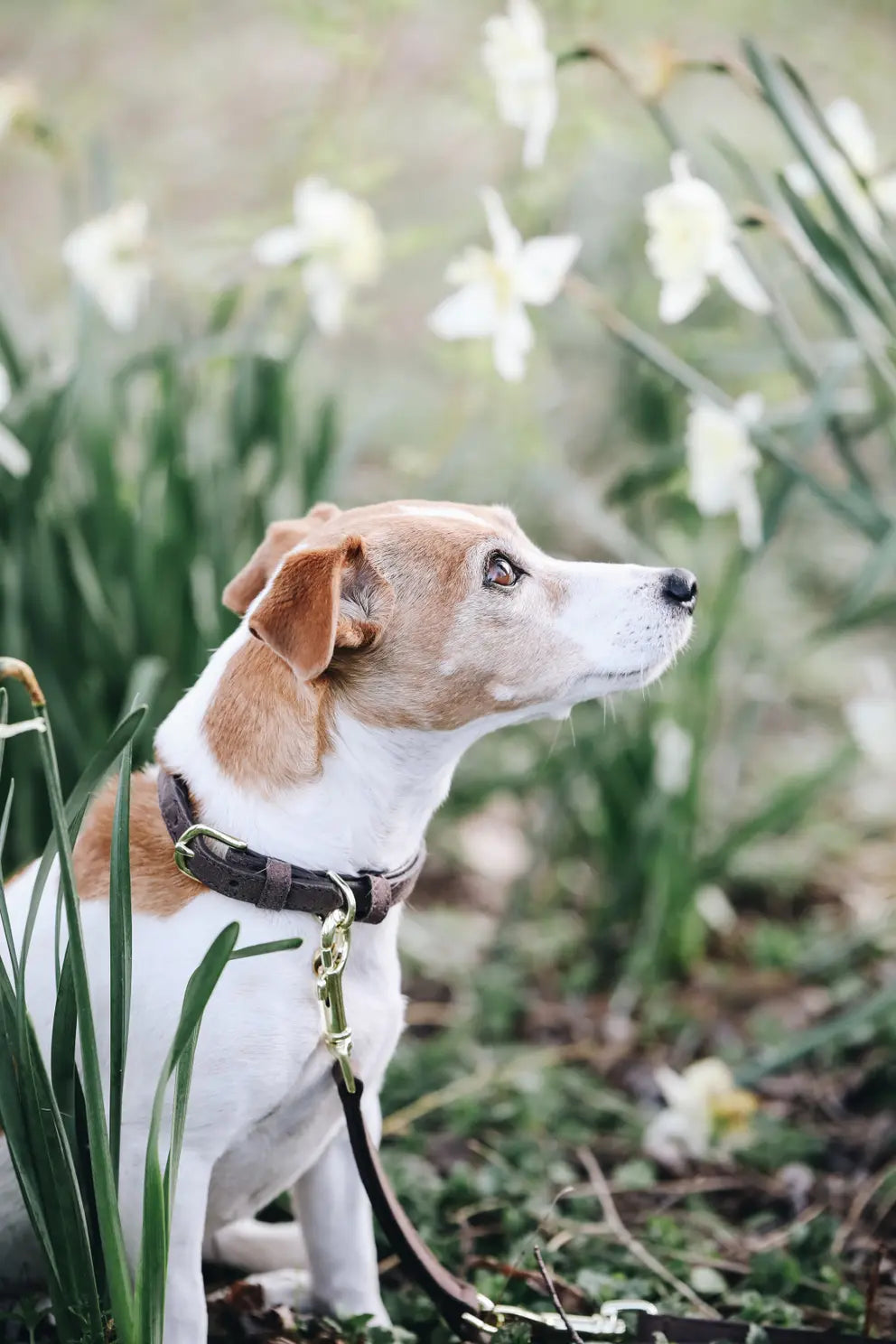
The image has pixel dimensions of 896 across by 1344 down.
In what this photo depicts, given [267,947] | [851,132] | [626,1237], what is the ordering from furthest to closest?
[851,132] → [626,1237] → [267,947]

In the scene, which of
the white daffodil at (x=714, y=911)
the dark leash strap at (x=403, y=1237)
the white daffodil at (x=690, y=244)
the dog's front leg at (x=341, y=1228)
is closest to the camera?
the dark leash strap at (x=403, y=1237)

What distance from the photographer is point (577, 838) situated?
338 cm

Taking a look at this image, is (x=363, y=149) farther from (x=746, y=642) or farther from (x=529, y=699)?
(x=529, y=699)

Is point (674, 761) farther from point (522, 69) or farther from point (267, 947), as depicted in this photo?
point (267, 947)

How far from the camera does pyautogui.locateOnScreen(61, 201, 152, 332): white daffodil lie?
2.75 meters

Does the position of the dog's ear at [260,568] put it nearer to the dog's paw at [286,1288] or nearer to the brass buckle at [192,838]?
the brass buckle at [192,838]

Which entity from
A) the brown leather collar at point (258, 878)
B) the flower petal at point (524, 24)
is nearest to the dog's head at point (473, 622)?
the brown leather collar at point (258, 878)

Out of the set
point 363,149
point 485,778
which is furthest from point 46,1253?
point 363,149

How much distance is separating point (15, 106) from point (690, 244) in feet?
4.96

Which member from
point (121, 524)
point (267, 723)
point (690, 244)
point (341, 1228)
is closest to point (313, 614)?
point (267, 723)

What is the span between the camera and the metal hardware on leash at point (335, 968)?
4.94 ft

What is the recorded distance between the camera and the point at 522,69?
7.58 ft

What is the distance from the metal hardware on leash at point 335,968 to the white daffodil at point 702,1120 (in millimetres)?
1189

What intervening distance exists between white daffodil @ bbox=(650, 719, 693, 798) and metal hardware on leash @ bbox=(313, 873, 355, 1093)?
1.63 meters
